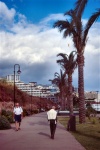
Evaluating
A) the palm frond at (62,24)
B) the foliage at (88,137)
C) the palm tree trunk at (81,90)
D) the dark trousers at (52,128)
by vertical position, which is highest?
the palm frond at (62,24)

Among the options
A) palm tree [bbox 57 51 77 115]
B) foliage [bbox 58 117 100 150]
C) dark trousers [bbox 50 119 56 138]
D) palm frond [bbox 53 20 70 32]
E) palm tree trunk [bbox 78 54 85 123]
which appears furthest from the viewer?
palm tree [bbox 57 51 77 115]

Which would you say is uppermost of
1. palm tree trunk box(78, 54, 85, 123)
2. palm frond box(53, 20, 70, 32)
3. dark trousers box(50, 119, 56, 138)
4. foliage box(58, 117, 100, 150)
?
palm frond box(53, 20, 70, 32)

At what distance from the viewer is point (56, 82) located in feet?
266

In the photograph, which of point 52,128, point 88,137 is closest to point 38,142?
point 52,128

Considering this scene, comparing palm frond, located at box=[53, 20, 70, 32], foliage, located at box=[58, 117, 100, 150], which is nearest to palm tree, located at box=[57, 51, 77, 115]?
palm frond, located at box=[53, 20, 70, 32]

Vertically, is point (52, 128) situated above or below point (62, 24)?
below

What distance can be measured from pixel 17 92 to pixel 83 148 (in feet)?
180

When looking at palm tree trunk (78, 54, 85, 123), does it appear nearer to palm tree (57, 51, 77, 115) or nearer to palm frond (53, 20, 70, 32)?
palm frond (53, 20, 70, 32)

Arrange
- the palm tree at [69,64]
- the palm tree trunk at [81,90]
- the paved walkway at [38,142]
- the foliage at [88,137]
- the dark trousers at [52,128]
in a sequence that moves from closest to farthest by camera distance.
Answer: the paved walkway at [38,142] → the foliage at [88,137] → the dark trousers at [52,128] → the palm tree trunk at [81,90] → the palm tree at [69,64]

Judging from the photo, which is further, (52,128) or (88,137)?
(88,137)

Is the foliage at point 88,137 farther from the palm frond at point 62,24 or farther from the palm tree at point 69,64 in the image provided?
the palm tree at point 69,64

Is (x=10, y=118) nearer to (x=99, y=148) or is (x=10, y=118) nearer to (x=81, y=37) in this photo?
(x=81, y=37)

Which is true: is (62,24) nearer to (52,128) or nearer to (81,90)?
(81,90)

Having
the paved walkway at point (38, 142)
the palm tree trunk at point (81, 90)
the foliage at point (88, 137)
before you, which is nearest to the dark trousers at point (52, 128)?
the paved walkway at point (38, 142)
